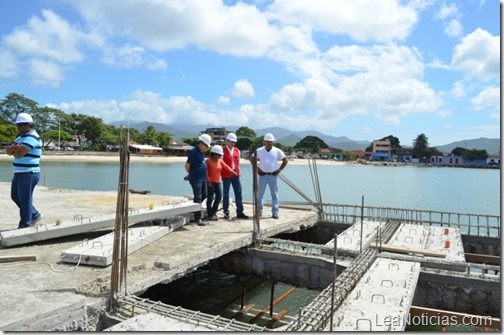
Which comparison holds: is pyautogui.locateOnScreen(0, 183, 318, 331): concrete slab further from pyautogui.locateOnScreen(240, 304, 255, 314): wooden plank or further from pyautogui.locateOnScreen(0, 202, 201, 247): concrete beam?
pyautogui.locateOnScreen(240, 304, 255, 314): wooden plank

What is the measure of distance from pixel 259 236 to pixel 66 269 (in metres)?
3.53

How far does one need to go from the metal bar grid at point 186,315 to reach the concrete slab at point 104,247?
121 cm

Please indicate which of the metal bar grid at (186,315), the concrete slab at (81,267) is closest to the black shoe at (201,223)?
→ the concrete slab at (81,267)

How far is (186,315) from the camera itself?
4.30m

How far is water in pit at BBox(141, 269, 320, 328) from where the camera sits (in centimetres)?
866

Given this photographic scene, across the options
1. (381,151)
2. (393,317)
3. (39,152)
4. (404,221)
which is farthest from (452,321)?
(381,151)

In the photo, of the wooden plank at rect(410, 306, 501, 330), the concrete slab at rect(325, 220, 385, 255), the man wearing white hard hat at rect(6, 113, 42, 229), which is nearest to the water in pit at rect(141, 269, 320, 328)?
the concrete slab at rect(325, 220, 385, 255)

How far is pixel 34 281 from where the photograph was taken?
4934 millimetres

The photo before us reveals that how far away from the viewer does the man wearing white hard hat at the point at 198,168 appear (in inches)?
339

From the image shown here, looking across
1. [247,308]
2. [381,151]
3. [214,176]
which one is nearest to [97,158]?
[214,176]

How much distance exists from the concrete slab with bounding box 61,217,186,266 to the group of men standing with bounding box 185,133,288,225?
1506 mm

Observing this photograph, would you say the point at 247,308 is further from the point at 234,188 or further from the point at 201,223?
the point at 234,188

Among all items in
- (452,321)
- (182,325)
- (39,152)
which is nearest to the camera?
(182,325)

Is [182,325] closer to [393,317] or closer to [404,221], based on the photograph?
[393,317]
